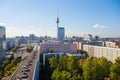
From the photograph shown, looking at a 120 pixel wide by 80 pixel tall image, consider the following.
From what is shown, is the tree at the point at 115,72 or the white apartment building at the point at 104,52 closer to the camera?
the tree at the point at 115,72

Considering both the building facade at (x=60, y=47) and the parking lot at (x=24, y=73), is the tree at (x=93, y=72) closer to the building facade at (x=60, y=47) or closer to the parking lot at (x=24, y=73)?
the parking lot at (x=24, y=73)

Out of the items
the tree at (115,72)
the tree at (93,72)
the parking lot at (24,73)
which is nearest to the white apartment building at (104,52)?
the tree at (115,72)

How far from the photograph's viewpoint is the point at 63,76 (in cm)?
1550

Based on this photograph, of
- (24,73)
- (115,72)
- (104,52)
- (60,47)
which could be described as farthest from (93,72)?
(60,47)

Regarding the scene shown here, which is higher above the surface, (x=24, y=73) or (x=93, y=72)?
(x=24, y=73)

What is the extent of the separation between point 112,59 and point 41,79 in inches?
712

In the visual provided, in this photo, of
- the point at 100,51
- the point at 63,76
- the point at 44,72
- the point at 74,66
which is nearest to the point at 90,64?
the point at 74,66

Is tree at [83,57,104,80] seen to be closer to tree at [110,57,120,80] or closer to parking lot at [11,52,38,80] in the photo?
tree at [110,57,120,80]

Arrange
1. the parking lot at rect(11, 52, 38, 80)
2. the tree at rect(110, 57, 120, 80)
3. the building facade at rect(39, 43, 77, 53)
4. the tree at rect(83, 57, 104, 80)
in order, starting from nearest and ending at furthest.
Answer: the parking lot at rect(11, 52, 38, 80), the tree at rect(110, 57, 120, 80), the tree at rect(83, 57, 104, 80), the building facade at rect(39, 43, 77, 53)

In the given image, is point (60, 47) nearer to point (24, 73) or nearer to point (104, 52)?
point (104, 52)

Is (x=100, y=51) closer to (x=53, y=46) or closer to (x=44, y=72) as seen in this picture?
(x=53, y=46)

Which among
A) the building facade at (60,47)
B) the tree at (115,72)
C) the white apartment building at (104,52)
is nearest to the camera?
the tree at (115,72)

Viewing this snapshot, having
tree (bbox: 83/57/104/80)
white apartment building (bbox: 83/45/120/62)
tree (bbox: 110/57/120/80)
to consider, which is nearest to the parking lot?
tree (bbox: 83/57/104/80)

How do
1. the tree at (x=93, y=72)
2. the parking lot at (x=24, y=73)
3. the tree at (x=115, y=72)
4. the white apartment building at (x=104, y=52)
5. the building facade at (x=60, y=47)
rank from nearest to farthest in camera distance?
1. the parking lot at (x=24, y=73)
2. the tree at (x=115, y=72)
3. the tree at (x=93, y=72)
4. the white apartment building at (x=104, y=52)
5. the building facade at (x=60, y=47)
